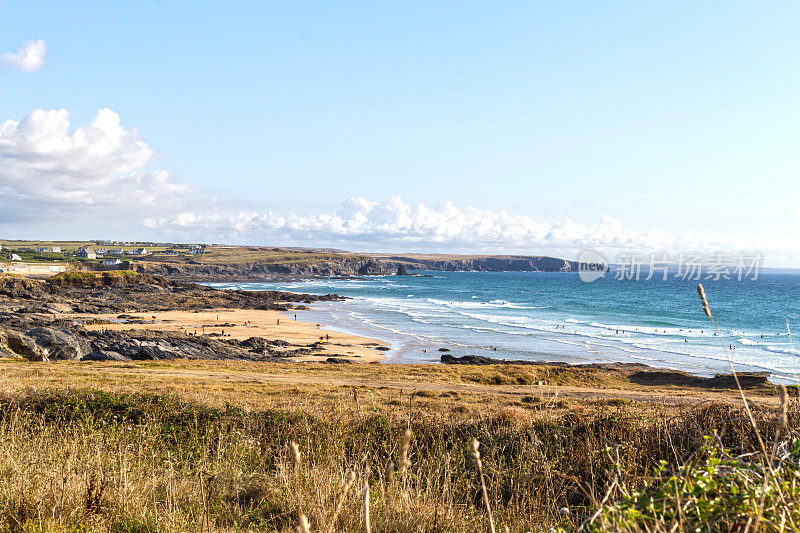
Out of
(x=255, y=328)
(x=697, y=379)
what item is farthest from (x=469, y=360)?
(x=255, y=328)

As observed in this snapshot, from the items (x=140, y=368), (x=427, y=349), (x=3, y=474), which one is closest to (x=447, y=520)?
(x=3, y=474)

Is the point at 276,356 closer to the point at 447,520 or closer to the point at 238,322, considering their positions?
the point at 238,322

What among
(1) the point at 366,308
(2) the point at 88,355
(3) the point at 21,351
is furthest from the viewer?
(1) the point at 366,308

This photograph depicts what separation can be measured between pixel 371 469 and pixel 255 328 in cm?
4974

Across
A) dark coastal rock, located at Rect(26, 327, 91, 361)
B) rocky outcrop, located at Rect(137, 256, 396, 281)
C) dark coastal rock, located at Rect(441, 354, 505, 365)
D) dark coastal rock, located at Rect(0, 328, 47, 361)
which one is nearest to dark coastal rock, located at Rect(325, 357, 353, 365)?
dark coastal rock, located at Rect(441, 354, 505, 365)

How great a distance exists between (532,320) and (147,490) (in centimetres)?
6332

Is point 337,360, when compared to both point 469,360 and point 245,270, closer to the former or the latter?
point 469,360

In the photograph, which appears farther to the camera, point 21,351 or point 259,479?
point 21,351

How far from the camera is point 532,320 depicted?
66.1 meters

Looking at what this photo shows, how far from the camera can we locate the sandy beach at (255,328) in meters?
41.8

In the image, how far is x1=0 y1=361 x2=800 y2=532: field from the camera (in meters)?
3.04

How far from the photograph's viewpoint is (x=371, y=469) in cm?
690

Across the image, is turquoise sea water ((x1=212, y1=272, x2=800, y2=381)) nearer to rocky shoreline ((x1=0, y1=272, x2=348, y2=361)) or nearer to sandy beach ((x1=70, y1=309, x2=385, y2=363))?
sandy beach ((x1=70, y1=309, x2=385, y2=363))

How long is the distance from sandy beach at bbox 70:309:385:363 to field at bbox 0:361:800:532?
91.9 feet
